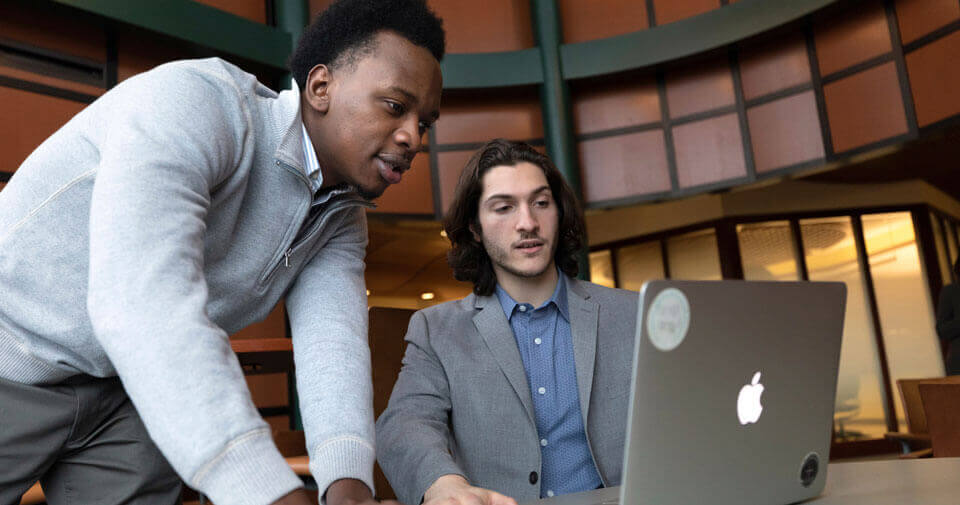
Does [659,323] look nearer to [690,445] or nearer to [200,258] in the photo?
[690,445]

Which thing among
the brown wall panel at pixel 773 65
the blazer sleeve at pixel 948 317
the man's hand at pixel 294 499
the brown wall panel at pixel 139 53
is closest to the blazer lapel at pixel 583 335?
the man's hand at pixel 294 499

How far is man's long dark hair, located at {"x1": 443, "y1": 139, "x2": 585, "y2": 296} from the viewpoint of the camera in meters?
2.18

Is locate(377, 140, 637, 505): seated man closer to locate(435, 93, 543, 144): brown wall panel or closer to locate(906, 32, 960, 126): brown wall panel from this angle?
locate(906, 32, 960, 126): brown wall panel

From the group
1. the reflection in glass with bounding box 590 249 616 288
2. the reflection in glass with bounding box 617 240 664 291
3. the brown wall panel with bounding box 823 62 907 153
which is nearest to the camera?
the brown wall panel with bounding box 823 62 907 153

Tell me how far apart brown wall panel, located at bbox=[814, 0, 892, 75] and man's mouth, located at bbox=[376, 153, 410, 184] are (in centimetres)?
664

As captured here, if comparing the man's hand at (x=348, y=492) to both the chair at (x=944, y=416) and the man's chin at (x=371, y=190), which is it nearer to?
the man's chin at (x=371, y=190)

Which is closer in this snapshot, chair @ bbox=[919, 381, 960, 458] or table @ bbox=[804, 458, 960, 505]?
table @ bbox=[804, 458, 960, 505]

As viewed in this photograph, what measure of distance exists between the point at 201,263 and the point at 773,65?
7.26 metres

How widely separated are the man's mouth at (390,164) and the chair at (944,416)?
7.58 feet

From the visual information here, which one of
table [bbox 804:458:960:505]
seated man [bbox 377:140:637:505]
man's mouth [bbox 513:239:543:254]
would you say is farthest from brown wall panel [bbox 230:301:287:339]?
table [bbox 804:458:960:505]

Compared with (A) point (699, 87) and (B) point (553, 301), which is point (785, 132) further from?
(B) point (553, 301)

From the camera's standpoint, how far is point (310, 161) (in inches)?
42.5

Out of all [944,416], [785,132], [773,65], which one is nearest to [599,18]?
[773,65]

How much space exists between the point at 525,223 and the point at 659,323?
1.27m
